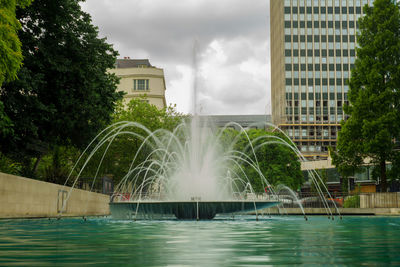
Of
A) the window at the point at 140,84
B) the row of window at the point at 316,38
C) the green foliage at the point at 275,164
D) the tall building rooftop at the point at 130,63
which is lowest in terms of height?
the green foliage at the point at 275,164

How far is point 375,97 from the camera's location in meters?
33.2

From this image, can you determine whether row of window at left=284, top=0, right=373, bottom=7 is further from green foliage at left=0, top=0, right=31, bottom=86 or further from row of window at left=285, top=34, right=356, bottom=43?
green foliage at left=0, top=0, right=31, bottom=86

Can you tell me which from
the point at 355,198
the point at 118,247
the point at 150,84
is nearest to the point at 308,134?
the point at 150,84

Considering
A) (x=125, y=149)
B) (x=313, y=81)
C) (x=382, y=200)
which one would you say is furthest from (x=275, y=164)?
(x=313, y=81)

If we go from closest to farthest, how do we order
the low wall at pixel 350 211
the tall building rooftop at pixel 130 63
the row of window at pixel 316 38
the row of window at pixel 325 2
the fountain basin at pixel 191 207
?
the fountain basin at pixel 191 207, the low wall at pixel 350 211, the tall building rooftop at pixel 130 63, the row of window at pixel 316 38, the row of window at pixel 325 2

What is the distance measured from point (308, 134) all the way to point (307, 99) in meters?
8.65

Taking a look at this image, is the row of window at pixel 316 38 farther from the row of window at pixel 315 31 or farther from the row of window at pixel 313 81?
the row of window at pixel 313 81

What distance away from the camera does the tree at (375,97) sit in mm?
32531

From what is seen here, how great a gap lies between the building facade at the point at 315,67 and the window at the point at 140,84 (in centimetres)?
5034

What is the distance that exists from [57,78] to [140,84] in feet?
189

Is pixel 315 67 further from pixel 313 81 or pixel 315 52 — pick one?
pixel 315 52

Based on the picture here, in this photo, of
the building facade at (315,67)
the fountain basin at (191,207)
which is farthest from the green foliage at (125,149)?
the building facade at (315,67)

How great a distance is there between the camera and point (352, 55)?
122 meters

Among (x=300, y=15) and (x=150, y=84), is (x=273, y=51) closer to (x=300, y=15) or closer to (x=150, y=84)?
(x=300, y=15)
